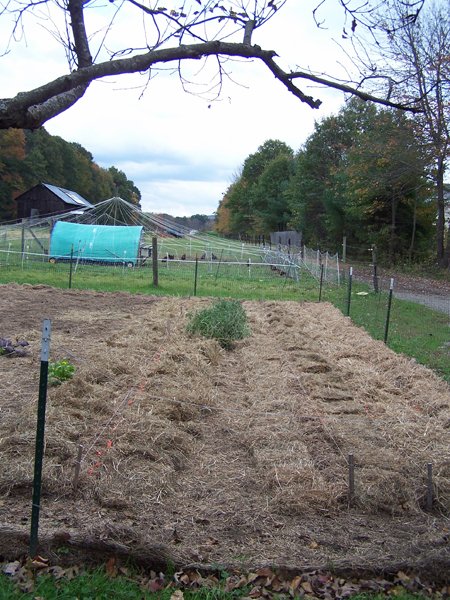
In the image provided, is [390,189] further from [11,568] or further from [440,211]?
[11,568]

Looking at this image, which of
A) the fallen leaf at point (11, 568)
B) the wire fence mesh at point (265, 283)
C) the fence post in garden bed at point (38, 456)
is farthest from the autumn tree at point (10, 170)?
the fallen leaf at point (11, 568)

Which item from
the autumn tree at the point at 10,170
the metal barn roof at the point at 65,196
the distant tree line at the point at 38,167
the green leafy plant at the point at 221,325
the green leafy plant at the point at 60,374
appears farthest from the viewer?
the distant tree line at the point at 38,167

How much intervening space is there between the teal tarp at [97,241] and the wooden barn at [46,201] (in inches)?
682

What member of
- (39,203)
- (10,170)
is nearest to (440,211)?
(39,203)

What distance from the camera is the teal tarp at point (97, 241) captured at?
2822 centimetres

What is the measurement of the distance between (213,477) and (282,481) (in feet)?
2.00

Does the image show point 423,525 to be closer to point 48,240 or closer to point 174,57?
point 174,57

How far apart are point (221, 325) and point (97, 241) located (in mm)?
19264

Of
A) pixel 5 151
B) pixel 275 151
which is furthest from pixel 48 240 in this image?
pixel 275 151

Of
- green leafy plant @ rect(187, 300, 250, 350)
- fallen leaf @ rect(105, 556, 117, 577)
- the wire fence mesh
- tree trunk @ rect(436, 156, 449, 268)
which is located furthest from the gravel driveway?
fallen leaf @ rect(105, 556, 117, 577)

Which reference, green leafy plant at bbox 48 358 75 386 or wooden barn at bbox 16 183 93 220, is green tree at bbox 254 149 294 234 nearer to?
wooden barn at bbox 16 183 93 220

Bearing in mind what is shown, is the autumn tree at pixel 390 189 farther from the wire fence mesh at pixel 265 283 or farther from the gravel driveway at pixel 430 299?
the gravel driveway at pixel 430 299

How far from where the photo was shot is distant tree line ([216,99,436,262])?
27.3 meters

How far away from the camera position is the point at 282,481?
4926mm
